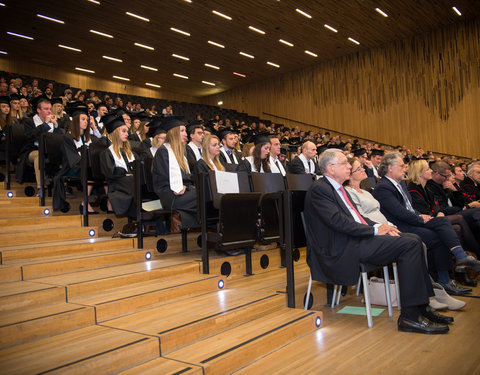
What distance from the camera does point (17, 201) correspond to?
474 cm

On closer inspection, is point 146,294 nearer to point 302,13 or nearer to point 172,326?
point 172,326

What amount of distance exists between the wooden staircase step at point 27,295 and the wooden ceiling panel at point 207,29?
10.4m

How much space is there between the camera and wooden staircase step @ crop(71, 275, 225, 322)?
2.59 metres

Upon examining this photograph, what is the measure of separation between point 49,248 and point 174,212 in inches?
47.8

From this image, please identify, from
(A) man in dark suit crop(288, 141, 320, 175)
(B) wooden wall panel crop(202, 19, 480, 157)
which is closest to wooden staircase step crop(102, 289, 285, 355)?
(A) man in dark suit crop(288, 141, 320, 175)

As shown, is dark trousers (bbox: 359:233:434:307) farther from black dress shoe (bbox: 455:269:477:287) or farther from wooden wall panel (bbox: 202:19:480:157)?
wooden wall panel (bbox: 202:19:480:157)

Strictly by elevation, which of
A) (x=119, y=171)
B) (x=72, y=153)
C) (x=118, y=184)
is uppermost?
(x=72, y=153)

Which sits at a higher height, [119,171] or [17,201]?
[119,171]

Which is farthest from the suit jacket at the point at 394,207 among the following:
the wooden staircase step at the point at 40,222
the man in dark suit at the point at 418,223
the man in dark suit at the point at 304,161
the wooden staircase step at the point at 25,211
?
the wooden staircase step at the point at 25,211

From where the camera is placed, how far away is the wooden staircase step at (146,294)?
2.59 meters

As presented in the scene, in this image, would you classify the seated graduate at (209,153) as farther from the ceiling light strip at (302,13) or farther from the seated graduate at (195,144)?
the ceiling light strip at (302,13)

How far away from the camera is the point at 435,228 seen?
391 centimetres

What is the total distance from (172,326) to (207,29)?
12.5 m

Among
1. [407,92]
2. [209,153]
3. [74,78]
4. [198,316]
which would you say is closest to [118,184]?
[209,153]
